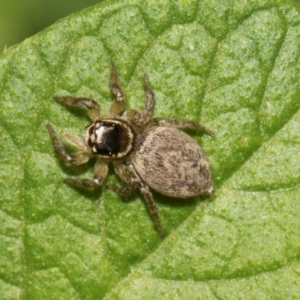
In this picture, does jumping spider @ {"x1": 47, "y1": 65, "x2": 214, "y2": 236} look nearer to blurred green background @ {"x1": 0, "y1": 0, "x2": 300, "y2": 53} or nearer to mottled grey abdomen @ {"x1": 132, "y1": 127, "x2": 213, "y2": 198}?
mottled grey abdomen @ {"x1": 132, "y1": 127, "x2": 213, "y2": 198}

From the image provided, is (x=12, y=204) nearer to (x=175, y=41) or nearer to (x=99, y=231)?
(x=99, y=231)

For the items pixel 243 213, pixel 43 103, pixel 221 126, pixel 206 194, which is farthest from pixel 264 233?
pixel 43 103

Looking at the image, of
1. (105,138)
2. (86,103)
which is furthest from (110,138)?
(86,103)

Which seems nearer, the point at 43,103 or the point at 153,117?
the point at 43,103

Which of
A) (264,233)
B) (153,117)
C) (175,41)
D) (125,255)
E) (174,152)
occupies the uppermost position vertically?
(175,41)

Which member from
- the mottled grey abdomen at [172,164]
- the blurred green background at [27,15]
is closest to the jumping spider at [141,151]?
the mottled grey abdomen at [172,164]

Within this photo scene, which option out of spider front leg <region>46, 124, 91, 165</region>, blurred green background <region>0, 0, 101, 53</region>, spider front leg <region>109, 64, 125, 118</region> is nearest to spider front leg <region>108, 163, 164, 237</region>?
spider front leg <region>46, 124, 91, 165</region>

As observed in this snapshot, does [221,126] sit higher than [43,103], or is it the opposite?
[43,103]
